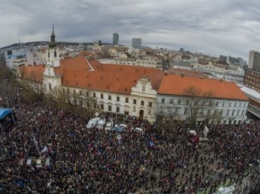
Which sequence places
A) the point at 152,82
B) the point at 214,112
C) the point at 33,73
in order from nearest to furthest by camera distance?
the point at 214,112
the point at 152,82
the point at 33,73

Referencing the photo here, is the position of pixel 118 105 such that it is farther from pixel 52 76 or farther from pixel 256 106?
pixel 256 106

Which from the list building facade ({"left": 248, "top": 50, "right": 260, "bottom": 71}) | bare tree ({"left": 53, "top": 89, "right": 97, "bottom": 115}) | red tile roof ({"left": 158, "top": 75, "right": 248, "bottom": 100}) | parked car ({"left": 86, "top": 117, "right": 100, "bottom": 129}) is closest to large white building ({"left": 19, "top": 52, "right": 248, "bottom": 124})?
red tile roof ({"left": 158, "top": 75, "right": 248, "bottom": 100})

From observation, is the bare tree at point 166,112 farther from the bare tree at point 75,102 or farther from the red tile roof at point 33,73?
the red tile roof at point 33,73

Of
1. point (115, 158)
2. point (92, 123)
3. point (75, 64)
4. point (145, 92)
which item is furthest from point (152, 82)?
point (75, 64)

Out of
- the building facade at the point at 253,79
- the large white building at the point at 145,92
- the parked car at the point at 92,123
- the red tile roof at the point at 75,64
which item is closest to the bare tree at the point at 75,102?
the large white building at the point at 145,92

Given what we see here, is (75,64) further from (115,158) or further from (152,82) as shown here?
(115,158)

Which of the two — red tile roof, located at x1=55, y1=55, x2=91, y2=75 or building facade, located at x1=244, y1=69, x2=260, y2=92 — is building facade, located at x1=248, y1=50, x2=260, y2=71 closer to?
building facade, located at x1=244, y1=69, x2=260, y2=92
